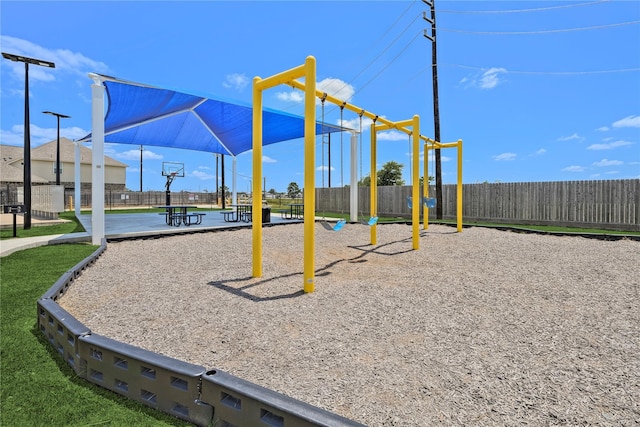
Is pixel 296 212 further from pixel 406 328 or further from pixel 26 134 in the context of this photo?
pixel 406 328

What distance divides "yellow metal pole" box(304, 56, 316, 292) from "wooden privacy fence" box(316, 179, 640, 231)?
5031 millimetres

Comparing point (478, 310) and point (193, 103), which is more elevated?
point (193, 103)

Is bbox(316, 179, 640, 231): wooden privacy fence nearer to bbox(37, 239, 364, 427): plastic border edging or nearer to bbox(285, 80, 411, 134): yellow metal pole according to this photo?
bbox(285, 80, 411, 134): yellow metal pole

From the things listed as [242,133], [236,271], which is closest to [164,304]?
[236,271]

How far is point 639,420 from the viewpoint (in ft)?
5.37

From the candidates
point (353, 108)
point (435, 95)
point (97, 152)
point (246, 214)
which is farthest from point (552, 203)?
point (97, 152)

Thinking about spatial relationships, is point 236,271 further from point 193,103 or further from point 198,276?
point 193,103

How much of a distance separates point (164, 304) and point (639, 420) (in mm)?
3571

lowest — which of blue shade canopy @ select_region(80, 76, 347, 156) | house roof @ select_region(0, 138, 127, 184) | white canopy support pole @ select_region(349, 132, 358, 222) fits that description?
white canopy support pole @ select_region(349, 132, 358, 222)

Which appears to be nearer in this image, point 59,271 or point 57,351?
point 57,351

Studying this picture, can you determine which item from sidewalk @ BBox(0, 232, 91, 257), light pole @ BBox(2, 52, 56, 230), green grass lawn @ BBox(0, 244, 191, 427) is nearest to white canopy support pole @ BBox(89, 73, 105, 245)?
sidewalk @ BBox(0, 232, 91, 257)

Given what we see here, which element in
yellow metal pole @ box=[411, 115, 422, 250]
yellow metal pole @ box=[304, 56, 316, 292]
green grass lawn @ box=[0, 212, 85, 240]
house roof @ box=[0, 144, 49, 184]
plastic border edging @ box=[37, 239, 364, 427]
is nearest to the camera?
plastic border edging @ box=[37, 239, 364, 427]

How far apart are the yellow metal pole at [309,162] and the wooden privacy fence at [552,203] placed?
5031mm

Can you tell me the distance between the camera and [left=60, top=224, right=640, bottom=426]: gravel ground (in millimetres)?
1811
